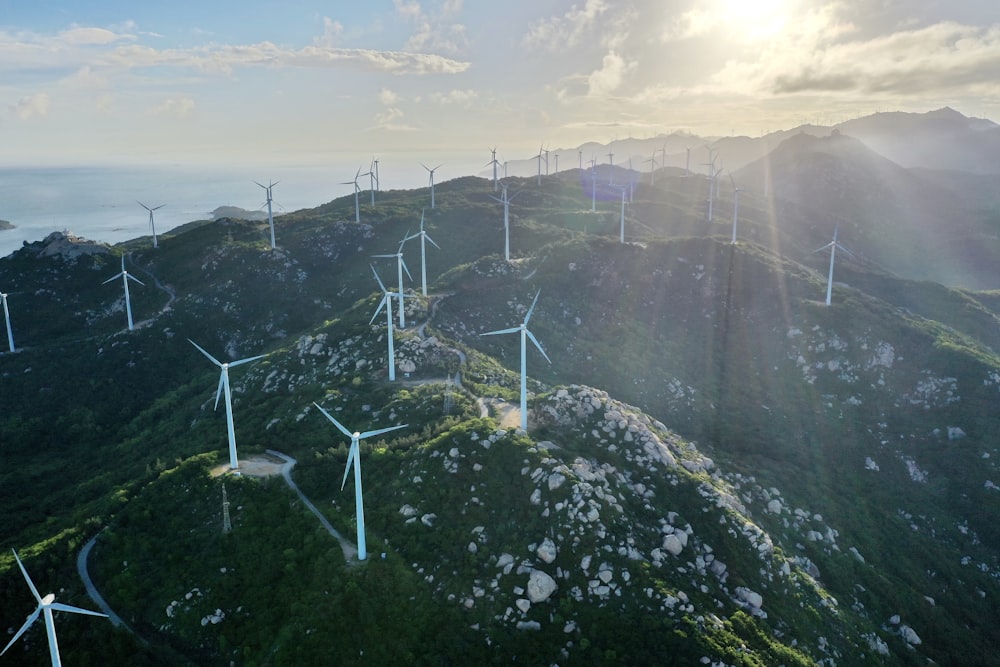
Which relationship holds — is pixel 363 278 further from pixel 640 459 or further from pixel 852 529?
pixel 852 529

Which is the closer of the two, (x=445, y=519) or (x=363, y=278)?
(x=445, y=519)

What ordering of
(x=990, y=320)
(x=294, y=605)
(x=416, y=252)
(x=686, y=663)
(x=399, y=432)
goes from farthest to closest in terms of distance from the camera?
1. (x=416, y=252)
2. (x=990, y=320)
3. (x=399, y=432)
4. (x=294, y=605)
5. (x=686, y=663)

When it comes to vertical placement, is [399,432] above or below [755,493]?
above

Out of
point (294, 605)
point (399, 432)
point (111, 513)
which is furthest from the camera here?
point (399, 432)

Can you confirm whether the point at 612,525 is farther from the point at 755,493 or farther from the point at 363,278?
the point at 363,278

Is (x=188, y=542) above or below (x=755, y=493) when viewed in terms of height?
above

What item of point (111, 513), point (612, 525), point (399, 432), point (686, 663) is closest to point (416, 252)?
point (399, 432)

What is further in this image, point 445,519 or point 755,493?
point 755,493

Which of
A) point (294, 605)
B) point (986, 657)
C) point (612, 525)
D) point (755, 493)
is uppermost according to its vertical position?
point (612, 525)

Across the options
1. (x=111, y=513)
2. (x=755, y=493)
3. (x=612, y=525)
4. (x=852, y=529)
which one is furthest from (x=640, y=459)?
(x=111, y=513)
